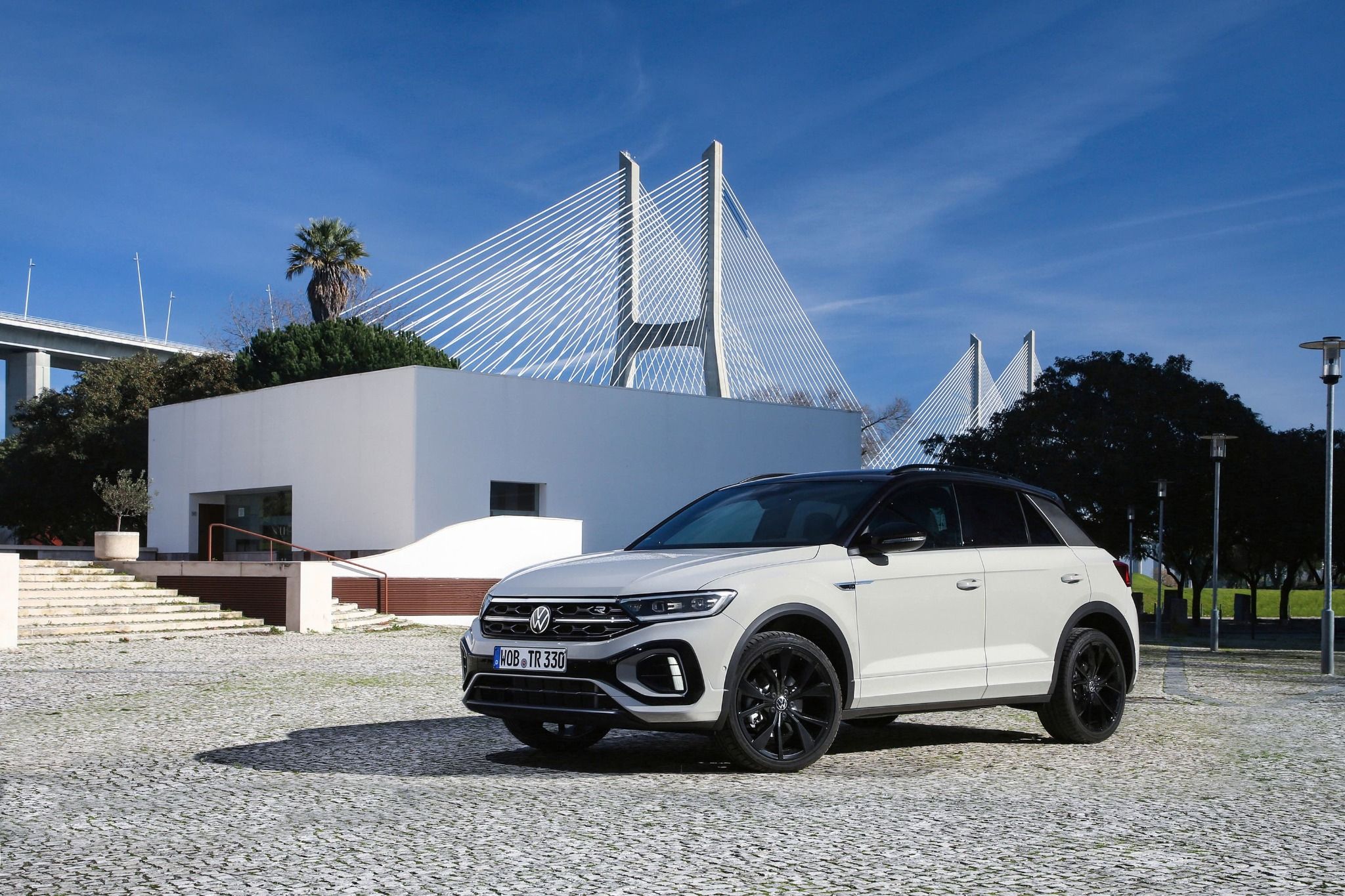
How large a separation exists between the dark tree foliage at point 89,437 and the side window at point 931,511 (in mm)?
43903

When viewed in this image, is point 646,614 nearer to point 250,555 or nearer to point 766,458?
point 250,555

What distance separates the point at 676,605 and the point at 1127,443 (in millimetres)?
44609

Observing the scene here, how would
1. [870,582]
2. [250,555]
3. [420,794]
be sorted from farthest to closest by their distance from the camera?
[250,555] → [870,582] → [420,794]

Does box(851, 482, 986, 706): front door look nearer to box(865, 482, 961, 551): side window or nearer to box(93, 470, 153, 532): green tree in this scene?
box(865, 482, 961, 551): side window

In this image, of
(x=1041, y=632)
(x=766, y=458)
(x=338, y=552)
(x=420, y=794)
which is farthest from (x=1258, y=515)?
(x=420, y=794)

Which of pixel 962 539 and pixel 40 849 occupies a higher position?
pixel 962 539

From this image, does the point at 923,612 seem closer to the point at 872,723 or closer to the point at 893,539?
the point at 893,539

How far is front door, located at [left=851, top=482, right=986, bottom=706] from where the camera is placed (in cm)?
711

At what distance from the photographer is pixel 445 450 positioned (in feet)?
104

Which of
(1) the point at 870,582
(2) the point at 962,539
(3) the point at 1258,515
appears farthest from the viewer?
(3) the point at 1258,515

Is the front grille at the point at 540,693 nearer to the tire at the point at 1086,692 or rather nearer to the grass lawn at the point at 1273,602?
the tire at the point at 1086,692

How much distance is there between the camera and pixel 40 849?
16.0 feet

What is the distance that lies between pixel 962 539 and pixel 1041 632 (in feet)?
2.57

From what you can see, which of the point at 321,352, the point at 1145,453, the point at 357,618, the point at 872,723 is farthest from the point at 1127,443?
the point at 872,723
